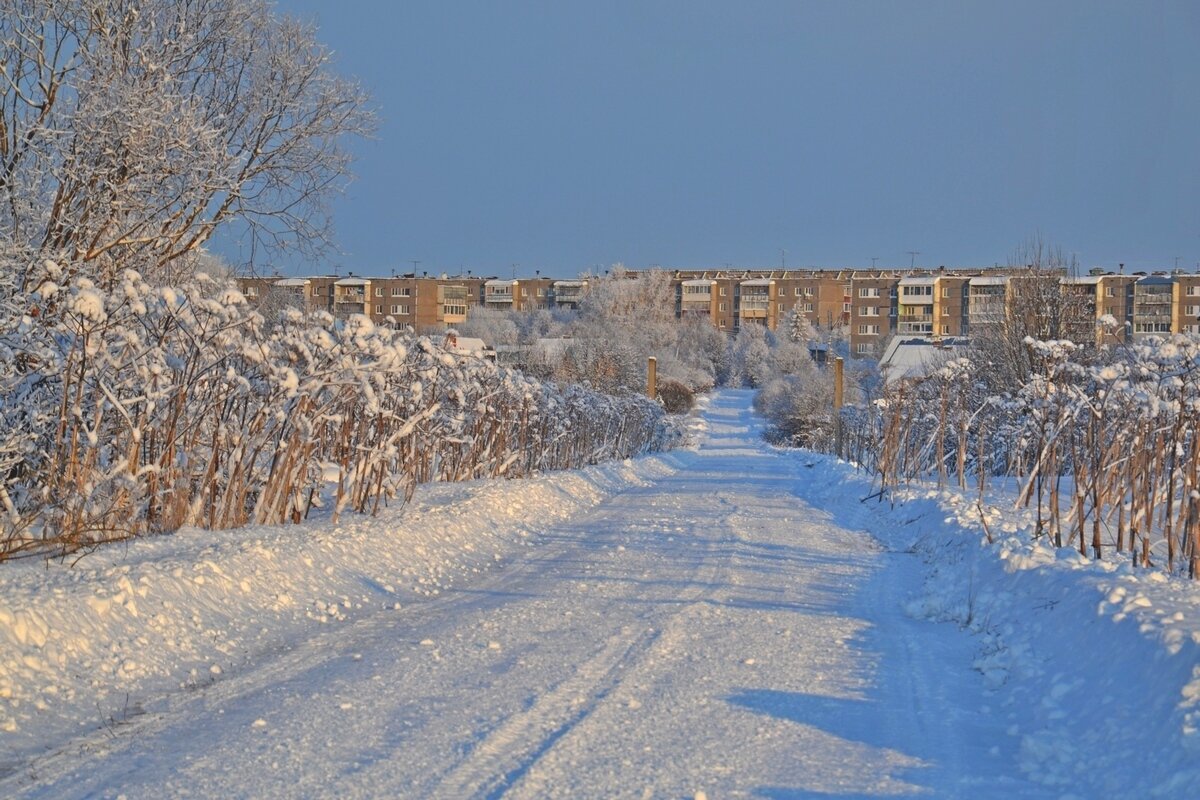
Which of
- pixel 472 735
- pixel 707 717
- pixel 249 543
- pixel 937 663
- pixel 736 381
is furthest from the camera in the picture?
pixel 736 381

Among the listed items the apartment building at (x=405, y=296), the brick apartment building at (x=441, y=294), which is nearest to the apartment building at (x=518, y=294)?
the brick apartment building at (x=441, y=294)

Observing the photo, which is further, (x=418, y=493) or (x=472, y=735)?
(x=418, y=493)

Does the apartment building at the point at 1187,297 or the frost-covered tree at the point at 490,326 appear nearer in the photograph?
the apartment building at the point at 1187,297

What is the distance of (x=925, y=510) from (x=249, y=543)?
32.1ft

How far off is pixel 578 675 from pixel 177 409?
16.6 feet

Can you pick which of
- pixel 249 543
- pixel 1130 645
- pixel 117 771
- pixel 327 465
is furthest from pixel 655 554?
pixel 117 771

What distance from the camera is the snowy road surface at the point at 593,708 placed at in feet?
15.3

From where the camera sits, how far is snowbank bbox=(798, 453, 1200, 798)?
470cm

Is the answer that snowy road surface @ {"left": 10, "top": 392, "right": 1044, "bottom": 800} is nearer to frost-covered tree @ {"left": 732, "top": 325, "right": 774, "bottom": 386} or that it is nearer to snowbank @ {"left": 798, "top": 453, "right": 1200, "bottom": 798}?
snowbank @ {"left": 798, "top": 453, "right": 1200, "bottom": 798}

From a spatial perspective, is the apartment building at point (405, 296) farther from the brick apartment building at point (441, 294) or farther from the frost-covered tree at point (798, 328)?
the frost-covered tree at point (798, 328)

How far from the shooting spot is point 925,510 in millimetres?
15023

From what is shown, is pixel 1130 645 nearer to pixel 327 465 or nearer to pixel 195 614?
pixel 195 614

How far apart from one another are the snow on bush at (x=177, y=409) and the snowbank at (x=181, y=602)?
1.49 ft

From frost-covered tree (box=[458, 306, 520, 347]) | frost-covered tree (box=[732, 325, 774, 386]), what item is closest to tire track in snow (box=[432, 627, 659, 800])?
frost-covered tree (box=[458, 306, 520, 347])
